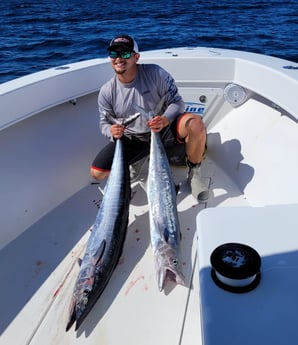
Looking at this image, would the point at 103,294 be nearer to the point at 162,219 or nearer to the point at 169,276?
the point at 169,276

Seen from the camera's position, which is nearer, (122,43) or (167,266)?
(167,266)

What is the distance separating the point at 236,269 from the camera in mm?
786

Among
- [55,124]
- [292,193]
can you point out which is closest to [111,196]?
[55,124]

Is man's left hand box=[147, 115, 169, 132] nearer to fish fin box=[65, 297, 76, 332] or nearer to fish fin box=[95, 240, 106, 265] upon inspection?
fish fin box=[95, 240, 106, 265]

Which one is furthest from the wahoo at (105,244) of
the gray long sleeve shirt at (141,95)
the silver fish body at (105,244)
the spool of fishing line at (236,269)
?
the spool of fishing line at (236,269)

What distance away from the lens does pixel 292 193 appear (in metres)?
2.04

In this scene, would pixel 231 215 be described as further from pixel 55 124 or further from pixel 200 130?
pixel 55 124

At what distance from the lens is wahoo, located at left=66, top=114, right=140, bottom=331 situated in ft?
5.70

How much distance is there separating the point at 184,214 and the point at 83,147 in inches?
36.8

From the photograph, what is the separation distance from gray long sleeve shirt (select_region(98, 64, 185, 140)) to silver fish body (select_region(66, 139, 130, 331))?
0.89ft

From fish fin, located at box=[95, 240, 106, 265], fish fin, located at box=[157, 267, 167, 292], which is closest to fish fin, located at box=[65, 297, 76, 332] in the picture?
fish fin, located at box=[95, 240, 106, 265]

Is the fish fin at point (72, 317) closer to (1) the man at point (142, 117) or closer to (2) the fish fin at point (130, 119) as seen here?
(1) the man at point (142, 117)

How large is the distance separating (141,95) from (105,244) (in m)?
1.05

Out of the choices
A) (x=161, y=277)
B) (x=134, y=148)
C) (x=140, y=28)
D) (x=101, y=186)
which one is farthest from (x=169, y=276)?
(x=140, y=28)
